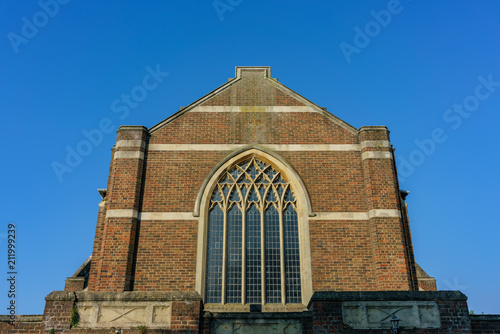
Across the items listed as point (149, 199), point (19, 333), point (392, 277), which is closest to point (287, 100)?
point (149, 199)

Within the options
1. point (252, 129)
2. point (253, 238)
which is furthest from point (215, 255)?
point (252, 129)

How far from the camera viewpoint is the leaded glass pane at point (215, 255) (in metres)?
14.6

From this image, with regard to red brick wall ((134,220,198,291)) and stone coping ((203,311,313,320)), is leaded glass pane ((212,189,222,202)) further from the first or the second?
stone coping ((203,311,313,320))

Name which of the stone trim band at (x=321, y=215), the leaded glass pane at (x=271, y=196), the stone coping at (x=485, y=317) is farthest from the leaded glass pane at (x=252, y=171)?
the stone coping at (x=485, y=317)

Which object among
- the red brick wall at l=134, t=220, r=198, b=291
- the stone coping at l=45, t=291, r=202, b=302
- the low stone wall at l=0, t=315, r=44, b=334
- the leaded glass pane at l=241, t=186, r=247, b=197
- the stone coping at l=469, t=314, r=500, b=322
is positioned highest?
the leaded glass pane at l=241, t=186, r=247, b=197

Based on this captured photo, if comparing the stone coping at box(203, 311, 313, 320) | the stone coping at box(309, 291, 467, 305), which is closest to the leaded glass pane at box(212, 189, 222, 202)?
the stone coping at box(203, 311, 313, 320)

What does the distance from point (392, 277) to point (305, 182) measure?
414 centimetres

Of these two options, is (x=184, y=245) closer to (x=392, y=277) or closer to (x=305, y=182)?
(x=305, y=182)

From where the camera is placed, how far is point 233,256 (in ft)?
49.5

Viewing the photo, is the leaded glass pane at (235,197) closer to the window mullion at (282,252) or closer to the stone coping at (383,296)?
the window mullion at (282,252)

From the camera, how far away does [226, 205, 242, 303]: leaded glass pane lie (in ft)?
47.8

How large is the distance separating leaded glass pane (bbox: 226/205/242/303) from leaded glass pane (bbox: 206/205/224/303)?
253 mm

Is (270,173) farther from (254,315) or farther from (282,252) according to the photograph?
(254,315)

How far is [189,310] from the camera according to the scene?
35.1ft
